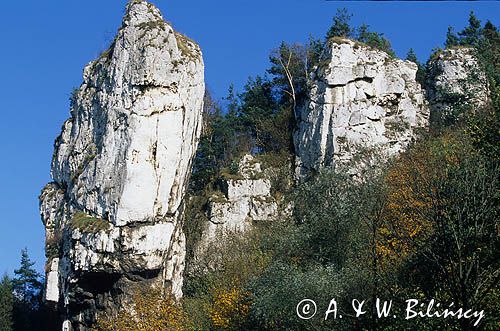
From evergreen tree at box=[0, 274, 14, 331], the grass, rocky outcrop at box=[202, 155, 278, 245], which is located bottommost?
evergreen tree at box=[0, 274, 14, 331]

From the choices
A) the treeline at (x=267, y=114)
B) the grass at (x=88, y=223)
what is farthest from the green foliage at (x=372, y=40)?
the grass at (x=88, y=223)

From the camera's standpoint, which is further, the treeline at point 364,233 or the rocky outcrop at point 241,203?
the rocky outcrop at point 241,203

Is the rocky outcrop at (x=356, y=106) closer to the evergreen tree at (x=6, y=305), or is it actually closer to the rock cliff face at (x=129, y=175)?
the rock cliff face at (x=129, y=175)

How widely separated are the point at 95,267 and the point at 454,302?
68.3 feet

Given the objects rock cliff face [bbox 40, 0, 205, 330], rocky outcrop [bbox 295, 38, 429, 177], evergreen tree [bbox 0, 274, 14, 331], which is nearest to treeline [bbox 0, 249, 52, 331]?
evergreen tree [bbox 0, 274, 14, 331]

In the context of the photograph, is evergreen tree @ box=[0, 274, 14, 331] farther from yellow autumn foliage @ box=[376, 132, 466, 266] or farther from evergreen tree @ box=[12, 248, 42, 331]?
yellow autumn foliage @ box=[376, 132, 466, 266]

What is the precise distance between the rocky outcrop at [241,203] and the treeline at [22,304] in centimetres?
1284

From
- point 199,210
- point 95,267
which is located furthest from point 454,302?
point 199,210

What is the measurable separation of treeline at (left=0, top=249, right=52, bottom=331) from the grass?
13306 mm

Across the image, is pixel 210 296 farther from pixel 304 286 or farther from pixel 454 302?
pixel 454 302

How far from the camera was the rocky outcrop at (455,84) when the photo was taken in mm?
49094

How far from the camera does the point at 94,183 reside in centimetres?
4188

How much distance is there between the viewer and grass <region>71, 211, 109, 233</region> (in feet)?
130

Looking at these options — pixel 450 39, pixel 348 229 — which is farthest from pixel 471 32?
pixel 348 229
